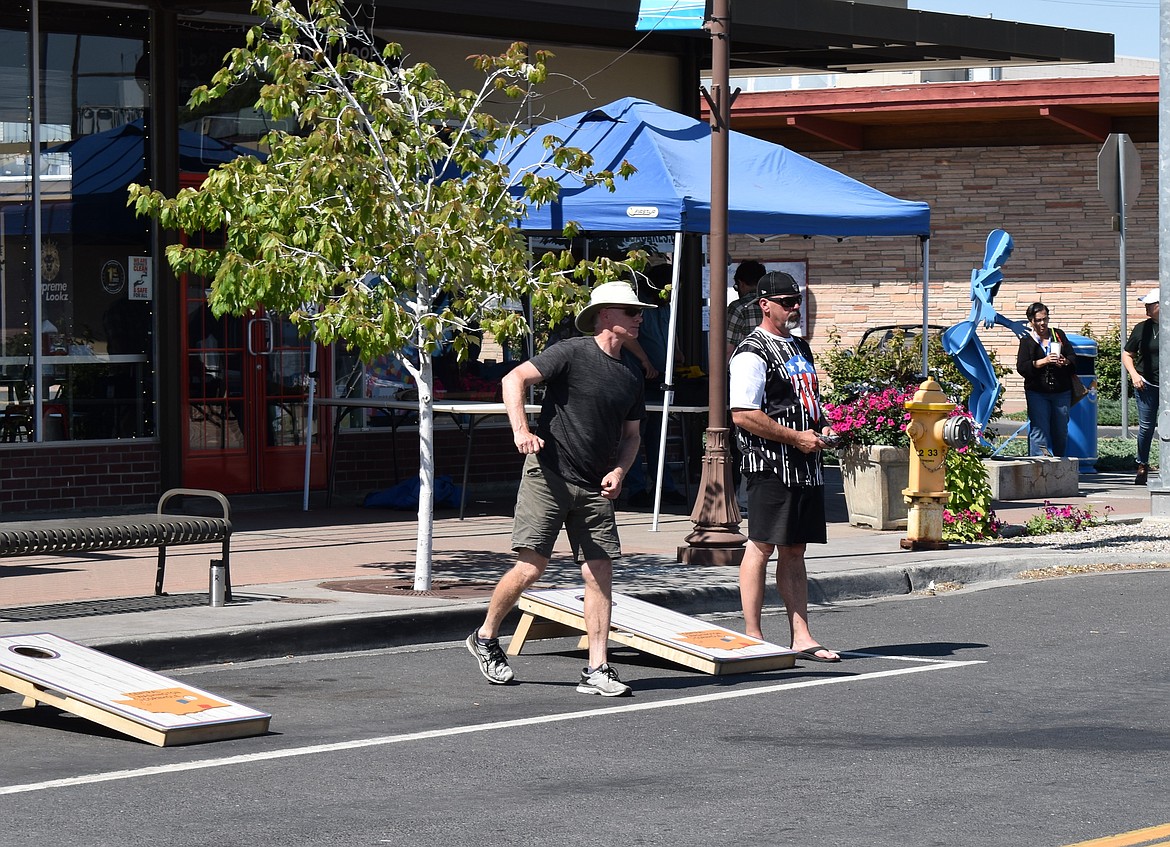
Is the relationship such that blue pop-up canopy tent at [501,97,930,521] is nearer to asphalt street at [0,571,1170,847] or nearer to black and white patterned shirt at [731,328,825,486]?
black and white patterned shirt at [731,328,825,486]

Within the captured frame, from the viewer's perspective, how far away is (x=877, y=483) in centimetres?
1426

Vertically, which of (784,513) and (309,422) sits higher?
(309,422)

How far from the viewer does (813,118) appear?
2911 cm

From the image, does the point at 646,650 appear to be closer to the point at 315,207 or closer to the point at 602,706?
the point at 602,706

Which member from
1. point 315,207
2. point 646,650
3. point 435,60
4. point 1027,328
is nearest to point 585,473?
point 646,650

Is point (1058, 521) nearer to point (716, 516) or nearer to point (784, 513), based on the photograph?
point (716, 516)

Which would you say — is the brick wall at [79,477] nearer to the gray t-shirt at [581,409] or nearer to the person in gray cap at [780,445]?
the gray t-shirt at [581,409]

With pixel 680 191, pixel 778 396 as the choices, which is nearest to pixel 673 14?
pixel 680 191

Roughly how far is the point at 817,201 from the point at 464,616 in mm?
5666

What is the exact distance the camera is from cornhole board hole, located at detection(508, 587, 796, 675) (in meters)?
8.68

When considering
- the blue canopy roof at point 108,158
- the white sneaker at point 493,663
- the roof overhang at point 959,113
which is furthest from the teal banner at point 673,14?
the roof overhang at point 959,113

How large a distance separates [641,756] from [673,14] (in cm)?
704

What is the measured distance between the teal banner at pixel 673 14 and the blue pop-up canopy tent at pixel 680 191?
4.09ft

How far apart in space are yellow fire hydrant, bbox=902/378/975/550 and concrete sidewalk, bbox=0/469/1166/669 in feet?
0.60
